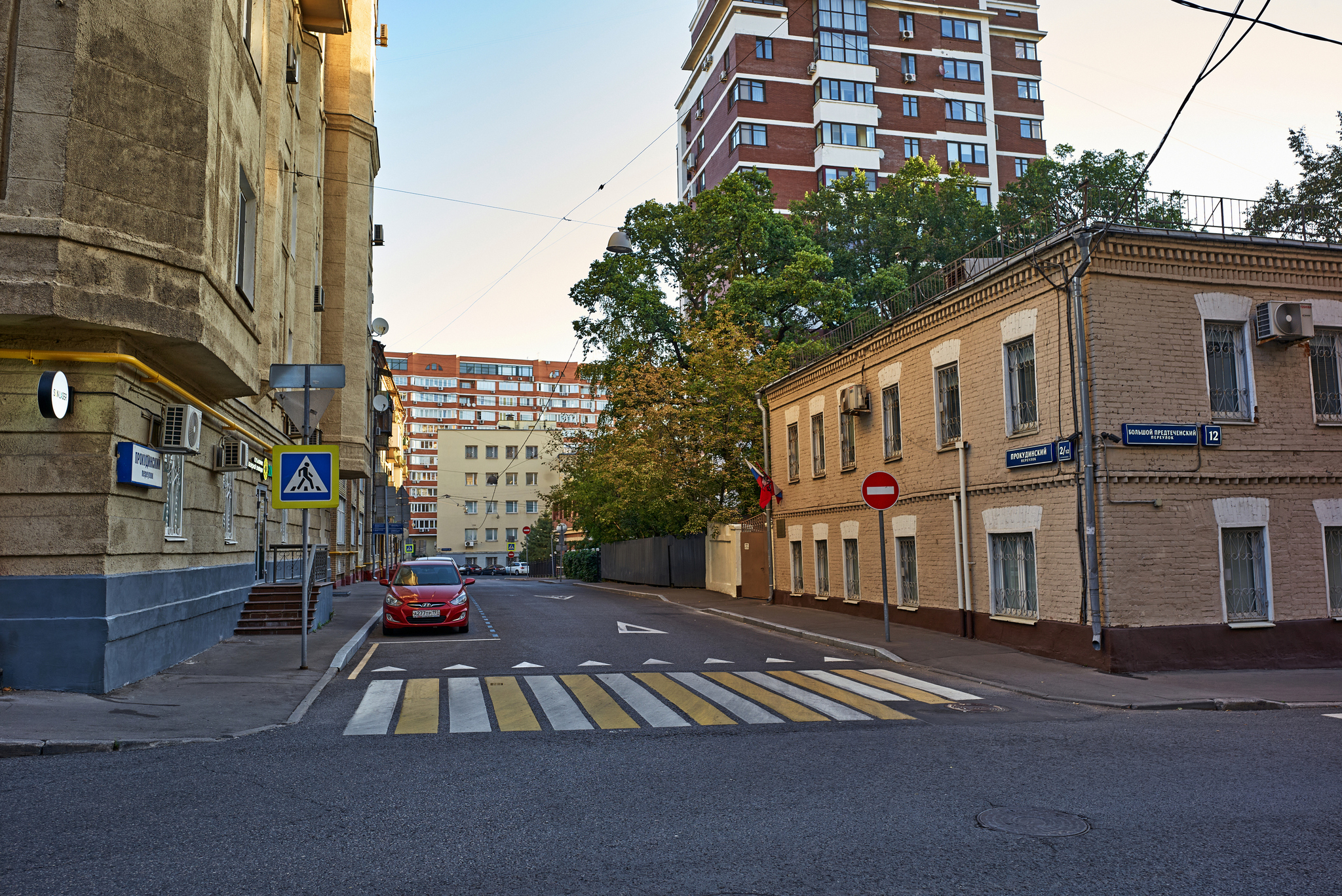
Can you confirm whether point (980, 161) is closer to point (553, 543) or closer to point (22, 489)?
point (553, 543)

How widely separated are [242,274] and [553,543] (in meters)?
49.0

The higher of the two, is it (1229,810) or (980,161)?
(980,161)

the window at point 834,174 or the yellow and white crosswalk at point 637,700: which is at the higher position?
the window at point 834,174

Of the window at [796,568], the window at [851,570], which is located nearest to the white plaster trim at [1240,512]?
the window at [851,570]

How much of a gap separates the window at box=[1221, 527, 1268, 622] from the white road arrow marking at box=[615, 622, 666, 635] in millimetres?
9758

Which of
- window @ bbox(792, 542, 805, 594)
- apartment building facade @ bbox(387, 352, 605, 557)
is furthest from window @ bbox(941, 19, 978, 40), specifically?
apartment building facade @ bbox(387, 352, 605, 557)

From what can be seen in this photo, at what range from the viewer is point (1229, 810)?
6.46m

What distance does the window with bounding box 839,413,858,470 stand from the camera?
2294cm

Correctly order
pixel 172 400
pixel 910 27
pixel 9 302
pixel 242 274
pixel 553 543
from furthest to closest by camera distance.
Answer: pixel 553 543
pixel 910 27
pixel 242 274
pixel 172 400
pixel 9 302

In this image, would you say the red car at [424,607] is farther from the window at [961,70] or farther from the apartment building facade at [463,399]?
the apartment building facade at [463,399]

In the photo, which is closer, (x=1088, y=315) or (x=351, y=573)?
(x=1088, y=315)

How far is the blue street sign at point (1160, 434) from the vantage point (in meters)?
14.1

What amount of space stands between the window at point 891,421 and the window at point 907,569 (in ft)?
5.91

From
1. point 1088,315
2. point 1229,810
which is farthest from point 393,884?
point 1088,315
